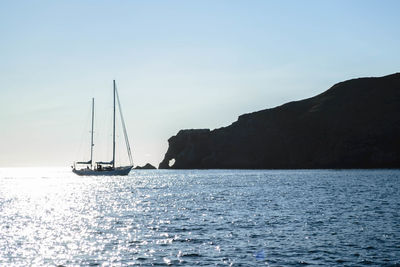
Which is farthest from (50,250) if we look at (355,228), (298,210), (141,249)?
(298,210)

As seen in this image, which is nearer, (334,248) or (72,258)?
(72,258)

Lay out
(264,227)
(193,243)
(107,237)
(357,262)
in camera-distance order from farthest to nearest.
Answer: (264,227) → (107,237) → (193,243) → (357,262)

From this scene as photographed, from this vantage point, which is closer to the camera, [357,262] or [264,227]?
[357,262]

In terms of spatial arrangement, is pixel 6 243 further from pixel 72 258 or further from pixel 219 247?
pixel 219 247

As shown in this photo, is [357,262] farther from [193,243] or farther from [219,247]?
[193,243]

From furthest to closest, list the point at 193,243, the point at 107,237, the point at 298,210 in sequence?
the point at 298,210 → the point at 107,237 → the point at 193,243

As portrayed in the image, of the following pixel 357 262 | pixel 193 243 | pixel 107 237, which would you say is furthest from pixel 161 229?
pixel 357 262

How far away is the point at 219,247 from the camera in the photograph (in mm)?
32031

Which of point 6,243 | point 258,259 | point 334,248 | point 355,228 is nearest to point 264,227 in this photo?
point 355,228

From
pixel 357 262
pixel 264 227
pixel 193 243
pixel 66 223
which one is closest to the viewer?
pixel 357 262

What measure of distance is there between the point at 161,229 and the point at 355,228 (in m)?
16.6

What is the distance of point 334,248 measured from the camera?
31.2 meters

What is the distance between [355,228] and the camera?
39719 mm

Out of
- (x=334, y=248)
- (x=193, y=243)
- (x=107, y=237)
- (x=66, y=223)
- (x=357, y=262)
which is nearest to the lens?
(x=357, y=262)
